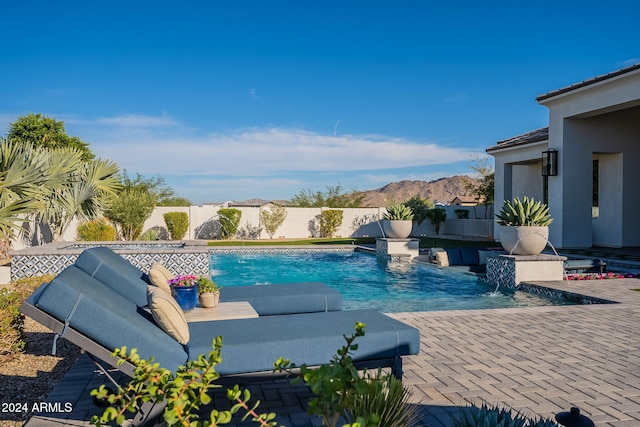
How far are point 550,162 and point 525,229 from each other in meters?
5.74

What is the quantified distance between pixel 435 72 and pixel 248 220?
11.1 metres

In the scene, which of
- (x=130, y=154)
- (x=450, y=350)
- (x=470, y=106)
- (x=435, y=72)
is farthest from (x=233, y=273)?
(x=470, y=106)

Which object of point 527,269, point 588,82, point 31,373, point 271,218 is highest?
point 588,82

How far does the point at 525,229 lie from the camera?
33.5ft

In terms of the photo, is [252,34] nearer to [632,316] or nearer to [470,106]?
[470,106]

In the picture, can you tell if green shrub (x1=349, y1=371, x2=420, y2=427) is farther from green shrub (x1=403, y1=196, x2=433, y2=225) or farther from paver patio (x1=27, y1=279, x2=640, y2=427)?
green shrub (x1=403, y1=196, x2=433, y2=225)

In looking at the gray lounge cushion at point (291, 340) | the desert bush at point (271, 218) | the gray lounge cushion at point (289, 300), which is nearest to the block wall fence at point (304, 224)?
the desert bush at point (271, 218)

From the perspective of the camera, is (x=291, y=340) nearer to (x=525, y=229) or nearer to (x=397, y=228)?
(x=525, y=229)

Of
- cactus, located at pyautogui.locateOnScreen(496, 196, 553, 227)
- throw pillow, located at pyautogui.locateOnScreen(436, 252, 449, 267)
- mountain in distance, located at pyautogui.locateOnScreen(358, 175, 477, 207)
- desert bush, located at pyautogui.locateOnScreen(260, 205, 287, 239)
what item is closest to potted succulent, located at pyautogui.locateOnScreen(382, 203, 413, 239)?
throw pillow, located at pyautogui.locateOnScreen(436, 252, 449, 267)

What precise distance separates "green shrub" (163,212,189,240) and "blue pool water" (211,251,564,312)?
504 centimetres

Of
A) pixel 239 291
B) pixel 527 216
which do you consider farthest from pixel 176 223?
pixel 239 291

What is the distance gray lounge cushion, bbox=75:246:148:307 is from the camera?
180 inches

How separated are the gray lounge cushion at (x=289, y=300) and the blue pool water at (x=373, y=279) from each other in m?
3.01

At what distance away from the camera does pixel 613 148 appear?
50.3 ft
